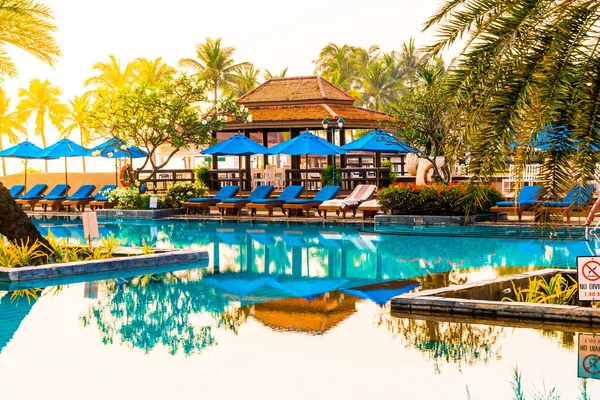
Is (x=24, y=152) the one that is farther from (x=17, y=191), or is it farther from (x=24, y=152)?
(x=17, y=191)

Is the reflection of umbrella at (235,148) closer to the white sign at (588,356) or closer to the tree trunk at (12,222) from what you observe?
the tree trunk at (12,222)

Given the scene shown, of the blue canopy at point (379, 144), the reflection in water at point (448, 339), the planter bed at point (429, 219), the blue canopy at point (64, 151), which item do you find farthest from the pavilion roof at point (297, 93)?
the reflection in water at point (448, 339)

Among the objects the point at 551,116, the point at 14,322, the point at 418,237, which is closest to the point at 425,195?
the point at 418,237

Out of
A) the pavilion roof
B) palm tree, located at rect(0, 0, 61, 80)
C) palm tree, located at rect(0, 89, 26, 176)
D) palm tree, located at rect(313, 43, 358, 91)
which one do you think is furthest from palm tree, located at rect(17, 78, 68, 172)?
palm tree, located at rect(0, 0, 61, 80)

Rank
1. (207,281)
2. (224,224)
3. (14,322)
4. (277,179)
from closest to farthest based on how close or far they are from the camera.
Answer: (14,322), (207,281), (224,224), (277,179)

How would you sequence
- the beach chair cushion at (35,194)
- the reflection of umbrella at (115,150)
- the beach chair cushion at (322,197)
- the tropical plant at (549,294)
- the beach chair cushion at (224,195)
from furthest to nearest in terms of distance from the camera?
the beach chair cushion at (35,194), the reflection of umbrella at (115,150), the beach chair cushion at (224,195), the beach chair cushion at (322,197), the tropical plant at (549,294)

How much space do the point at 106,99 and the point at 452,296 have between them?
22104 mm

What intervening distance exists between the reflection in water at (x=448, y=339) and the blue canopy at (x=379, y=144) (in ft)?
62.7

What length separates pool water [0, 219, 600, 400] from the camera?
23.9 feet

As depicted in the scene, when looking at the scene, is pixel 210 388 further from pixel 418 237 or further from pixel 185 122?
Result: pixel 185 122

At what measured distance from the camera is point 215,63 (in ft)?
222

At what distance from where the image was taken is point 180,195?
29875mm

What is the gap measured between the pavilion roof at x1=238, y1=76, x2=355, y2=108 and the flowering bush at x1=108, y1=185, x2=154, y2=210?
9.22 meters

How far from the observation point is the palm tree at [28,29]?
16.6 m
